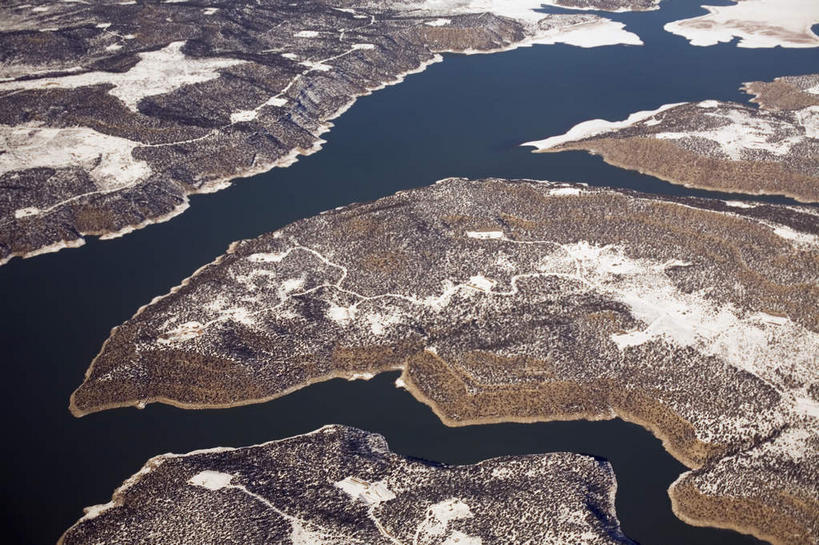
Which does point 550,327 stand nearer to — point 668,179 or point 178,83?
point 668,179

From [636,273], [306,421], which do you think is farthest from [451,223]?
[306,421]

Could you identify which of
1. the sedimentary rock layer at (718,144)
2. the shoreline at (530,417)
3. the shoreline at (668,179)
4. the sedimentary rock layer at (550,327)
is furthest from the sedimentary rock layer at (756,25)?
the shoreline at (530,417)

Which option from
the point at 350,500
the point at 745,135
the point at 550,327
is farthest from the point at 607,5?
the point at 350,500

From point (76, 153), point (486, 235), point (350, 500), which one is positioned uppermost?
point (76, 153)

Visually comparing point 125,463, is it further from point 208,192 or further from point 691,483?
point 208,192

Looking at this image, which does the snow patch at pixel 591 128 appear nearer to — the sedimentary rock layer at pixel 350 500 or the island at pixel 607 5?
the sedimentary rock layer at pixel 350 500
